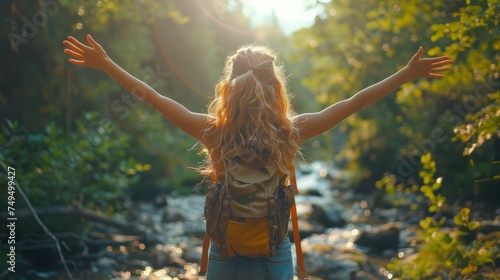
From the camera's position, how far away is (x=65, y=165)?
7.83 m

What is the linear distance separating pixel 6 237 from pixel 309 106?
140 ft

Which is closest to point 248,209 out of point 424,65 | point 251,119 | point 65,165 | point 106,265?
point 251,119

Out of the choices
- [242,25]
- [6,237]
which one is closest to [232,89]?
[6,237]

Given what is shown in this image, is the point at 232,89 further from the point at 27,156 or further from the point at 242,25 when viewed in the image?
the point at 242,25

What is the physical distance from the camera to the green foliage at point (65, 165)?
7.25m

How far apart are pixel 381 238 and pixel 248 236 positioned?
758 centimetres

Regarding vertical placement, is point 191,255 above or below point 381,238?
below

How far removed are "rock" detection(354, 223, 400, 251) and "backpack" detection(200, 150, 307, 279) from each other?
7.33 metres

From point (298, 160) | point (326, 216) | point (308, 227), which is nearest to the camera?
point (298, 160)

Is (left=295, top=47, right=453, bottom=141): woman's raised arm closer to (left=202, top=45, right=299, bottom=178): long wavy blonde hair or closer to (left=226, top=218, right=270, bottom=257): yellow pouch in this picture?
(left=202, top=45, right=299, bottom=178): long wavy blonde hair

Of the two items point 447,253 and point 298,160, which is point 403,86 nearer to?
point 447,253

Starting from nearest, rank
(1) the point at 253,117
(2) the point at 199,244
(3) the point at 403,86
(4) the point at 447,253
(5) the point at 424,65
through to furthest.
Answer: (1) the point at 253,117
(5) the point at 424,65
(4) the point at 447,253
(3) the point at 403,86
(2) the point at 199,244

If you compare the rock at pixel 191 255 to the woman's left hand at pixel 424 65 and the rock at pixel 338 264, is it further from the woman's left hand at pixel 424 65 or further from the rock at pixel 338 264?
the woman's left hand at pixel 424 65

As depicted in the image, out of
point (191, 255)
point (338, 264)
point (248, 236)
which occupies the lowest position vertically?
point (248, 236)
